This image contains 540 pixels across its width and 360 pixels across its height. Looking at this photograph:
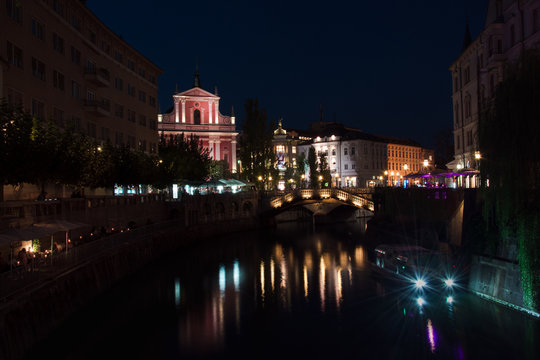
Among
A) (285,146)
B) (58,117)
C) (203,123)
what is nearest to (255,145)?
(203,123)

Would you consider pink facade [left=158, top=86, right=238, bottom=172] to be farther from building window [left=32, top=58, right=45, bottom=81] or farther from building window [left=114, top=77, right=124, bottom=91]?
building window [left=32, top=58, right=45, bottom=81]

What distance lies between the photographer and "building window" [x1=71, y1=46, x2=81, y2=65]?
145ft

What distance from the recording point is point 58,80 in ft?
135

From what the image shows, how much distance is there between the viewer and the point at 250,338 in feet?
77.7

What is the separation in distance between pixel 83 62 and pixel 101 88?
14.3 ft

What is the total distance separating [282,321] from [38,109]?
26.6 metres

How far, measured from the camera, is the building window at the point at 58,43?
1591 inches

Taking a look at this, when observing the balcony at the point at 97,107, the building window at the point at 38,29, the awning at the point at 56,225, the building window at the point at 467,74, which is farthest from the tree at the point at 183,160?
the building window at the point at 467,74

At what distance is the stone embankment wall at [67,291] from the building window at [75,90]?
15.0 m

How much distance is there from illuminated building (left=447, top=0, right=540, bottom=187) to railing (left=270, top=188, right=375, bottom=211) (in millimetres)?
12735

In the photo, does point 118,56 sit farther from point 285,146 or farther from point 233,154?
point 285,146

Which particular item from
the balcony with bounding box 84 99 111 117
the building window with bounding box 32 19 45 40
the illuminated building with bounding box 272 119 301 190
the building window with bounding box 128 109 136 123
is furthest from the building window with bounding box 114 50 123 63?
the illuminated building with bounding box 272 119 301 190

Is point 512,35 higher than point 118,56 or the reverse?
the reverse

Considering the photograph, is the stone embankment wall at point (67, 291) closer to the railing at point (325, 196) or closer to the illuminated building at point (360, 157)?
the railing at point (325, 196)
